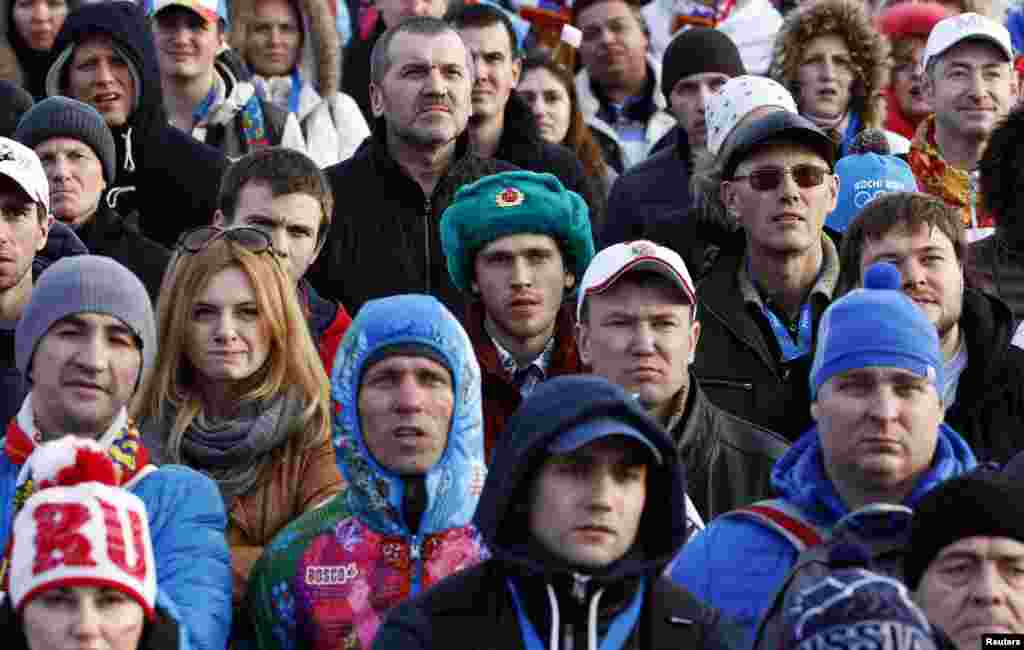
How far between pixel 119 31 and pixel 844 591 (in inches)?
233

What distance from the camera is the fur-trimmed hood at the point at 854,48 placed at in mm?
12203

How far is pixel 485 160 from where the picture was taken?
11.0 m

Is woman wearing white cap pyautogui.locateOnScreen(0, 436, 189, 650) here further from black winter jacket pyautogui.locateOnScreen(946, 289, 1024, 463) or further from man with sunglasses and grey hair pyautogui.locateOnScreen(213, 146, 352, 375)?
black winter jacket pyautogui.locateOnScreen(946, 289, 1024, 463)

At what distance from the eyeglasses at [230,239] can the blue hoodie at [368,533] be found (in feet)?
3.54

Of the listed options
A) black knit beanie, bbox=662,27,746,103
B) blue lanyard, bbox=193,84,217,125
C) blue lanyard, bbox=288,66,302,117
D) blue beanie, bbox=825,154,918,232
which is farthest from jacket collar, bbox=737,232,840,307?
blue lanyard, bbox=288,66,302,117


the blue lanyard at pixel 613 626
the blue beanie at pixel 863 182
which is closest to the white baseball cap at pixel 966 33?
the blue beanie at pixel 863 182

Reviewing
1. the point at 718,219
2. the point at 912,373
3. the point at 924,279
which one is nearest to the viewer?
the point at 912,373

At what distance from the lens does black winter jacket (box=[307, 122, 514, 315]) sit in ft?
34.6

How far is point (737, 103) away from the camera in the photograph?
10.7m

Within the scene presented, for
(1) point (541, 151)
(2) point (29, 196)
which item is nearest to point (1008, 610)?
(2) point (29, 196)

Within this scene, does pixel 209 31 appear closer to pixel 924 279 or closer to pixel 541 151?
pixel 541 151

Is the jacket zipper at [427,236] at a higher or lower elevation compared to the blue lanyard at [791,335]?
higher

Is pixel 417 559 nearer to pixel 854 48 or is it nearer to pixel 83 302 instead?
pixel 83 302

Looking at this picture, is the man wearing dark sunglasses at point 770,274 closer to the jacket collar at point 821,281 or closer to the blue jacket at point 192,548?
the jacket collar at point 821,281
